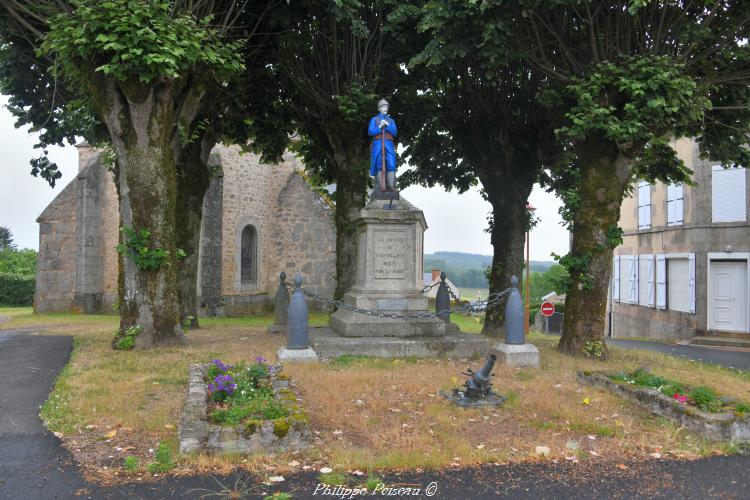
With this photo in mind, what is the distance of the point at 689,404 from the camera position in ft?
17.8

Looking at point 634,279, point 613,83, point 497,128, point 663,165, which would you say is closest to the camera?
point 613,83

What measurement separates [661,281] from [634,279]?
7.03 ft

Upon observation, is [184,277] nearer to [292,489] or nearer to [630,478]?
[292,489]

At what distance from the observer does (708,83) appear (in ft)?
30.2

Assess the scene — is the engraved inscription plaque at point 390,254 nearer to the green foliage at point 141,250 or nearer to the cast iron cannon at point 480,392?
the green foliage at point 141,250

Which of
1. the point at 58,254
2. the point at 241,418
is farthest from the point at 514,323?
the point at 58,254

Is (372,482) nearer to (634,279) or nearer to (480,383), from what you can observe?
(480,383)

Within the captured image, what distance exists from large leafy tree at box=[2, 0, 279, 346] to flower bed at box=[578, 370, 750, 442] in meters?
6.54

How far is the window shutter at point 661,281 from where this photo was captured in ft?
63.9

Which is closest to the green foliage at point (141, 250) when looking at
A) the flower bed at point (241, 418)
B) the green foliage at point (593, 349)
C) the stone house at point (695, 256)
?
the flower bed at point (241, 418)

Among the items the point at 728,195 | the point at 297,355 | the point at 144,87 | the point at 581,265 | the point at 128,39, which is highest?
the point at 128,39

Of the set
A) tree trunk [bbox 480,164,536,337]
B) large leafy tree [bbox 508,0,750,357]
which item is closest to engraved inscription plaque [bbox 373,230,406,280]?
large leafy tree [bbox 508,0,750,357]

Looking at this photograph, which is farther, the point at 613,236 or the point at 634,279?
the point at 634,279

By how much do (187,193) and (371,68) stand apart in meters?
4.75
